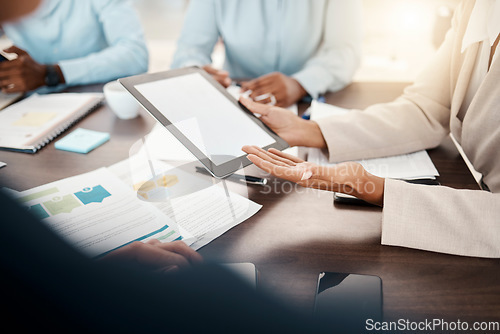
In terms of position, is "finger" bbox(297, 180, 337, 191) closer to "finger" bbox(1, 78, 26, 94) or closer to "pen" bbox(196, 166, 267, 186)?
"pen" bbox(196, 166, 267, 186)

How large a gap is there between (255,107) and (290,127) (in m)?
0.11

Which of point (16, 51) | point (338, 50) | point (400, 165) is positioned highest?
point (16, 51)

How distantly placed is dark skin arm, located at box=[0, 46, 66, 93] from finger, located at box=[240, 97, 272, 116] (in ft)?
3.14

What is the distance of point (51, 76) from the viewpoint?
55.5 inches

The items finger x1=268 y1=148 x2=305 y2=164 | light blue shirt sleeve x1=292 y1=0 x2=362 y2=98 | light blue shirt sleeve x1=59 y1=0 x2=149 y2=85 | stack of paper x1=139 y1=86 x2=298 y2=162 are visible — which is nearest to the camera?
finger x1=268 y1=148 x2=305 y2=164

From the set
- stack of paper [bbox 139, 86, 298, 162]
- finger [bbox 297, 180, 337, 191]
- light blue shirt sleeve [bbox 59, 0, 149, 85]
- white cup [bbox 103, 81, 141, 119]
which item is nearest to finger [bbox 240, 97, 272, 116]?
stack of paper [bbox 139, 86, 298, 162]

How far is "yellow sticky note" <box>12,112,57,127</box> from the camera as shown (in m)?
1.08

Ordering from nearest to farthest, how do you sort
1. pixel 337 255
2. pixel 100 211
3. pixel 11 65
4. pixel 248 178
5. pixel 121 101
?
pixel 337 255, pixel 100 211, pixel 248 178, pixel 121 101, pixel 11 65

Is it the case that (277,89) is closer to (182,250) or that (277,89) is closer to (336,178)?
(336,178)

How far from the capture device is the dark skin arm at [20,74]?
1322 mm

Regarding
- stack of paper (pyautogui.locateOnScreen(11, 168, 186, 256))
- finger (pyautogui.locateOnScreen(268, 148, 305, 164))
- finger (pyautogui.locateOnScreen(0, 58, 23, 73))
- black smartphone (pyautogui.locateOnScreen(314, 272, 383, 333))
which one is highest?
finger (pyautogui.locateOnScreen(0, 58, 23, 73))

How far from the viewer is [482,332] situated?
0.46 meters

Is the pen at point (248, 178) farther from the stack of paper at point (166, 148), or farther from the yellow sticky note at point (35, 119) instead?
the yellow sticky note at point (35, 119)

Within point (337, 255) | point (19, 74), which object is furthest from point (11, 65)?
point (337, 255)
